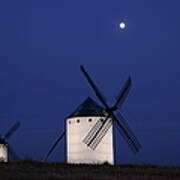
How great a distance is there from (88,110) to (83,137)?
1912 millimetres

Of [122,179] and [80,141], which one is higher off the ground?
[80,141]

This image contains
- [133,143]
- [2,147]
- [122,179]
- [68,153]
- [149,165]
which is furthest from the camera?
[2,147]

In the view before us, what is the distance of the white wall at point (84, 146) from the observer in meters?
33.1

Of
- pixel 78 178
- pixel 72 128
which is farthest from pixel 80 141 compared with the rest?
pixel 78 178

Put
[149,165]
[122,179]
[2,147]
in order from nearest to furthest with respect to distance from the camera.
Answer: [122,179] < [149,165] < [2,147]

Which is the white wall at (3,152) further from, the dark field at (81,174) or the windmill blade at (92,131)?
the dark field at (81,174)

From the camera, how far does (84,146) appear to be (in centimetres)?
3322

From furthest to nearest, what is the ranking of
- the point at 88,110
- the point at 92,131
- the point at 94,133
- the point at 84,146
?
1. the point at 88,110
2. the point at 84,146
3. the point at 92,131
4. the point at 94,133

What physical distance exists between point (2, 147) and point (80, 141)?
1391cm

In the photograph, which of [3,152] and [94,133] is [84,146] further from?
[3,152]

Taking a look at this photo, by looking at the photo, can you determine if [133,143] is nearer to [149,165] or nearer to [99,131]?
[99,131]

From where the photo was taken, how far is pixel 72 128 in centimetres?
3372

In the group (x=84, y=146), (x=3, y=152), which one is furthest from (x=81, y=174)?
(x=3, y=152)

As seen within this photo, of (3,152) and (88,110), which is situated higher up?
(3,152)
